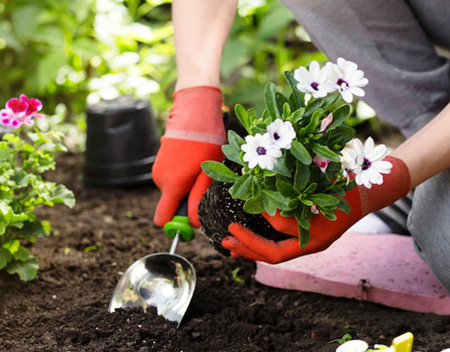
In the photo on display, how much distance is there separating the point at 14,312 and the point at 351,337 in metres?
0.77

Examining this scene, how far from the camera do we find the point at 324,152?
1.04m

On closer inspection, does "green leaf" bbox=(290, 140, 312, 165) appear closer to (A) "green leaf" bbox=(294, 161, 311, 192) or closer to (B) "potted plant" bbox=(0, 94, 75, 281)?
(A) "green leaf" bbox=(294, 161, 311, 192)

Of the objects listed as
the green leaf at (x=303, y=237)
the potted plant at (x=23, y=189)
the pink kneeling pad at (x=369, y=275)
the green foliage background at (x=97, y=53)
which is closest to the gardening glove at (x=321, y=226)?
the green leaf at (x=303, y=237)

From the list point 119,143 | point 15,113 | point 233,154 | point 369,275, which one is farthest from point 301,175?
point 119,143

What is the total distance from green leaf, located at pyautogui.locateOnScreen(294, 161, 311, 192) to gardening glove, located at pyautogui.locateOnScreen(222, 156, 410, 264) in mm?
104

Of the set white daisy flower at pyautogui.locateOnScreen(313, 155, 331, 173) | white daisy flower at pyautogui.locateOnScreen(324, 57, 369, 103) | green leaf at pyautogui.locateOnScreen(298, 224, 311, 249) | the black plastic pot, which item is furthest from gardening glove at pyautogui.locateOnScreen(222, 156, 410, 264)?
the black plastic pot

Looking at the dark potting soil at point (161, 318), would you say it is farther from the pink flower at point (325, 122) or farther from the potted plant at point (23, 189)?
the pink flower at point (325, 122)

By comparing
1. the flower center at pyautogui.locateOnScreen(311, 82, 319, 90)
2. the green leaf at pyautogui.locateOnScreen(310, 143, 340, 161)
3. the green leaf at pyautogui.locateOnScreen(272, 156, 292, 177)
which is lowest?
the green leaf at pyautogui.locateOnScreen(272, 156, 292, 177)

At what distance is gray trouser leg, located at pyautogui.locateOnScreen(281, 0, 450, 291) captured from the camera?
163 centimetres

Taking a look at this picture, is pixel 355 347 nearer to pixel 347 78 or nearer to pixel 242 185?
pixel 242 185

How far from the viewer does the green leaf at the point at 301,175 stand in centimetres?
107

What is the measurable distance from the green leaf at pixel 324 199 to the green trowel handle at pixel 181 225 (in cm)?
41

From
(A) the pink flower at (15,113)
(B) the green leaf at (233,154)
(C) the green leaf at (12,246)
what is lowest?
(C) the green leaf at (12,246)

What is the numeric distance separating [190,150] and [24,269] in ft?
1.66
